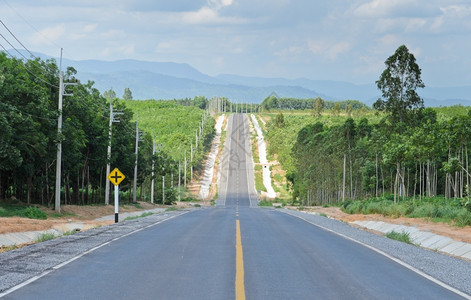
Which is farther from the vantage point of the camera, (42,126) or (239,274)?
(42,126)

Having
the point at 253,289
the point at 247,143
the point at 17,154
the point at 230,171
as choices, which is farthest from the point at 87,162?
the point at 247,143

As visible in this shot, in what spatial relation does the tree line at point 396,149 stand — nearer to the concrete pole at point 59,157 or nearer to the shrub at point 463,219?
the shrub at point 463,219

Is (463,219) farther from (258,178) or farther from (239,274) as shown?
(258,178)

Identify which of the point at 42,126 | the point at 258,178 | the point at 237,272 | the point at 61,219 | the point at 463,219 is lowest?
the point at 61,219

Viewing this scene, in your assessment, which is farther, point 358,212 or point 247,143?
point 247,143

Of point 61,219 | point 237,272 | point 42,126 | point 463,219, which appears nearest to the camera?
point 237,272

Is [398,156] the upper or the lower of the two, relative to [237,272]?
upper

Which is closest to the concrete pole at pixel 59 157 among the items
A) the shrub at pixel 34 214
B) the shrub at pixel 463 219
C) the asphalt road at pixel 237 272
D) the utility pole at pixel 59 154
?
the utility pole at pixel 59 154

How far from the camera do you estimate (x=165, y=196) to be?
88.1 metres

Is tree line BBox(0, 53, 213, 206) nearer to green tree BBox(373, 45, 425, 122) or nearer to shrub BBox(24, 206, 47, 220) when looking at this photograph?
shrub BBox(24, 206, 47, 220)

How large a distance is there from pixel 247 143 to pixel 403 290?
507 feet

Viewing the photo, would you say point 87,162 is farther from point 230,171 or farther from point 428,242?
point 230,171

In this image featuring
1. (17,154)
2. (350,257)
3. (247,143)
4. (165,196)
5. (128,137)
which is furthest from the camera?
(247,143)

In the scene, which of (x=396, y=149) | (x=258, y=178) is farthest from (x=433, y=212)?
(x=258, y=178)
